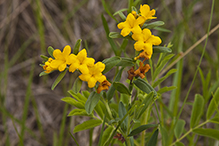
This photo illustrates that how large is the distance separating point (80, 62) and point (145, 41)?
245 mm

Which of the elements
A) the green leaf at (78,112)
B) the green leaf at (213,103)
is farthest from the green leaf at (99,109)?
the green leaf at (213,103)

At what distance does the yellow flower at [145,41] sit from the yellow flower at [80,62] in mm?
171

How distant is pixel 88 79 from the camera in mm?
804

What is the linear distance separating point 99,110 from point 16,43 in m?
1.96

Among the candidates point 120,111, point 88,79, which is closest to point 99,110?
point 120,111

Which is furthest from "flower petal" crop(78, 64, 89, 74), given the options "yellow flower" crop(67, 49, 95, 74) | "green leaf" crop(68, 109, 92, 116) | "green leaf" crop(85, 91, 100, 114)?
"green leaf" crop(68, 109, 92, 116)

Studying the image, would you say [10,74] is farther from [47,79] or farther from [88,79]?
[88,79]

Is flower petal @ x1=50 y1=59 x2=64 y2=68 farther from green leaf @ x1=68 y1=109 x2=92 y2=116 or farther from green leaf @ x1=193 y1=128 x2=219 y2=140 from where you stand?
green leaf @ x1=193 y1=128 x2=219 y2=140

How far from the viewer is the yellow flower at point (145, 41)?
832mm

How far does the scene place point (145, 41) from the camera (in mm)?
854

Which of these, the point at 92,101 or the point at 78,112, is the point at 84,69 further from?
the point at 78,112

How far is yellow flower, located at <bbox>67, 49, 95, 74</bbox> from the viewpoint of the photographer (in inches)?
31.1

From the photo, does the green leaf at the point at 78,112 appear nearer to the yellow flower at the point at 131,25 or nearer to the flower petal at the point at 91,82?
the flower petal at the point at 91,82

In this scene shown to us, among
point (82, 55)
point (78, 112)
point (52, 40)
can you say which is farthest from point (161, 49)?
point (52, 40)
